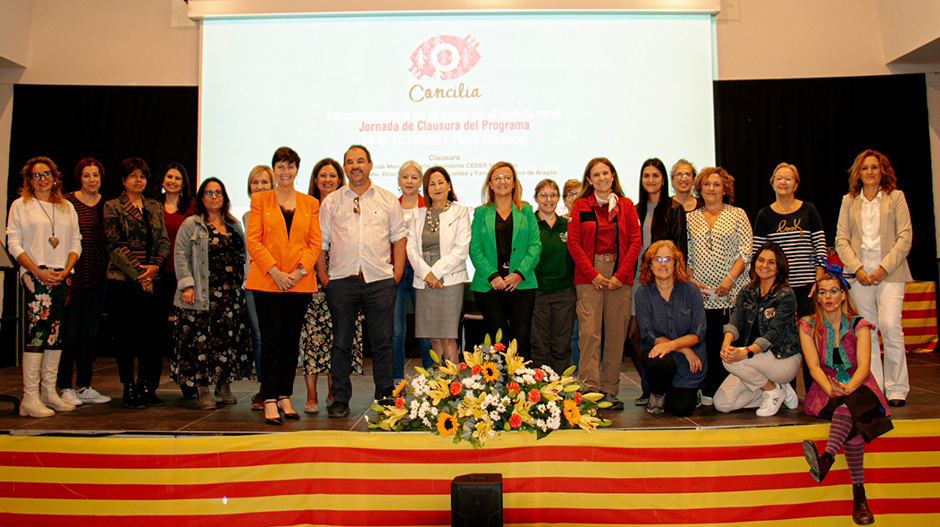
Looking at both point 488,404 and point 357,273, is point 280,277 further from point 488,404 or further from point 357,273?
point 488,404

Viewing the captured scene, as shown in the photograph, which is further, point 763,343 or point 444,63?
point 444,63

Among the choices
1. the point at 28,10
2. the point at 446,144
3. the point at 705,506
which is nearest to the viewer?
the point at 705,506

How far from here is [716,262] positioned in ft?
11.8

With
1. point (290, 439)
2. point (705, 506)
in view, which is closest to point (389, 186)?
point (290, 439)

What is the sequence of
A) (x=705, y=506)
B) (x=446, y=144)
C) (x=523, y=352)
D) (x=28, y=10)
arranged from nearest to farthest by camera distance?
1. (x=705, y=506)
2. (x=523, y=352)
3. (x=446, y=144)
4. (x=28, y=10)

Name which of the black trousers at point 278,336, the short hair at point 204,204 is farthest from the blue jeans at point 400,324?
the short hair at point 204,204

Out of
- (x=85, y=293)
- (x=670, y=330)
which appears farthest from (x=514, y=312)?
(x=85, y=293)

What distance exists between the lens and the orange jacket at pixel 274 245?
3.11 metres

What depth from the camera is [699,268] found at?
3643mm

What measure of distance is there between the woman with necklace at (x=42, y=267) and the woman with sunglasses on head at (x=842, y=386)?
12.2 ft

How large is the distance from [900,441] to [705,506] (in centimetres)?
83

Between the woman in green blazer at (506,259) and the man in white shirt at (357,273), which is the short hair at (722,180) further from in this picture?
the man in white shirt at (357,273)

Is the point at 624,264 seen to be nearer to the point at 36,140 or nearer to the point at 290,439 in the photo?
the point at 290,439

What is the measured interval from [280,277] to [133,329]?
1.22 meters
